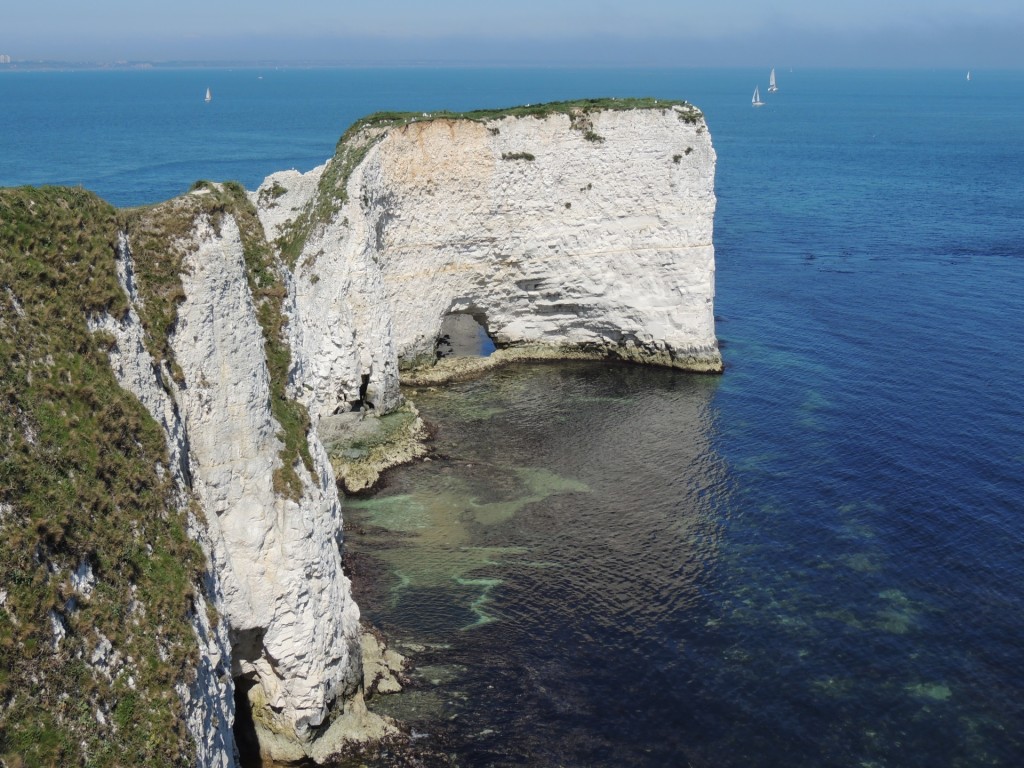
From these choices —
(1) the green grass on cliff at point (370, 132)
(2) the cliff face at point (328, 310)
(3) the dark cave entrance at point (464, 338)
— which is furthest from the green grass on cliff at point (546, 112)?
(3) the dark cave entrance at point (464, 338)

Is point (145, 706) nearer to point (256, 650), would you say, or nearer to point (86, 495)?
point (86, 495)

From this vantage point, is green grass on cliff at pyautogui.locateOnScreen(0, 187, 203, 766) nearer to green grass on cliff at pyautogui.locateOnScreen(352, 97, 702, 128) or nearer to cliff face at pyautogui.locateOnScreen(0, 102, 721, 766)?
cliff face at pyautogui.locateOnScreen(0, 102, 721, 766)

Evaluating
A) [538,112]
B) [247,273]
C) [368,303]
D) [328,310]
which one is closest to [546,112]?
[538,112]

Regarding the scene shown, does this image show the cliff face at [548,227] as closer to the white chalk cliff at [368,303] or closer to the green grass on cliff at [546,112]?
the white chalk cliff at [368,303]

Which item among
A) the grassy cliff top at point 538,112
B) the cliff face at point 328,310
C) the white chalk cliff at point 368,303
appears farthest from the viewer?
the grassy cliff top at point 538,112

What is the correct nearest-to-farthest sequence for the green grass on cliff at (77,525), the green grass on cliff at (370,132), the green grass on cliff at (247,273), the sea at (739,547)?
the green grass on cliff at (77,525), the green grass on cliff at (247,273), the sea at (739,547), the green grass on cliff at (370,132)

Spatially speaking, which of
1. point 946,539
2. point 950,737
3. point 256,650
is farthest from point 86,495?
point 946,539
